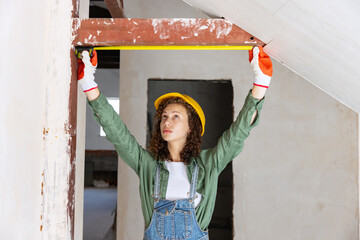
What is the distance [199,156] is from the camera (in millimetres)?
1976

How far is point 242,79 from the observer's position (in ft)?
10.7

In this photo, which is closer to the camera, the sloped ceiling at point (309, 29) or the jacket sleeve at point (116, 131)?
the sloped ceiling at point (309, 29)

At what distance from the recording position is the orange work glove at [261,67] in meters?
1.72

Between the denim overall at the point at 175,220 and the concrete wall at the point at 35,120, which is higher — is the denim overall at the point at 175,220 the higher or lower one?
the lower one

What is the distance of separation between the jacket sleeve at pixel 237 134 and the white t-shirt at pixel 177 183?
0.16 meters

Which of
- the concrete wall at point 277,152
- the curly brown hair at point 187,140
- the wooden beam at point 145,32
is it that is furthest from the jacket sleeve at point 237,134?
the concrete wall at point 277,152

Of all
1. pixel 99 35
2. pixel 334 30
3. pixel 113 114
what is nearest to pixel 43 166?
pixel 113 114

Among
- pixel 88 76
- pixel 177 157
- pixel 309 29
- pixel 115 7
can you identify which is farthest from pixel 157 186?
pixel 115 7

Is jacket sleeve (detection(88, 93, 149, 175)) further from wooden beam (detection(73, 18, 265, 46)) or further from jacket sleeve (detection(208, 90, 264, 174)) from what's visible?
jacket sleeve (detection(208, 90, 264, 174))

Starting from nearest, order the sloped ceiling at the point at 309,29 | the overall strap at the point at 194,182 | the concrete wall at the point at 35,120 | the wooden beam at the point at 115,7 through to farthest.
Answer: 1. the concrete wall at the point at 35,120
2. the sloped ceiling at the point at 309,29
3. the overall strap at the point at 194,182
4. the wooden beam at the point at 115,7

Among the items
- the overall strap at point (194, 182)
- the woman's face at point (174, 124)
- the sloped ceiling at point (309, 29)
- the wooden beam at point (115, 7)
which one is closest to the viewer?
the sloped ceiling at point (309, 29)

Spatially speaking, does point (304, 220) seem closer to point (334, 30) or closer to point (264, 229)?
point (264, 229)

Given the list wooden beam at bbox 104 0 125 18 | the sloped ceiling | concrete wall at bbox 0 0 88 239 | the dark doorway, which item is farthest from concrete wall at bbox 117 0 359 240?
concrete wall at bbox 0 0 88 239

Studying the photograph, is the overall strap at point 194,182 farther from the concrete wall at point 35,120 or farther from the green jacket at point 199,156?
the concrete wall at point 35,120
